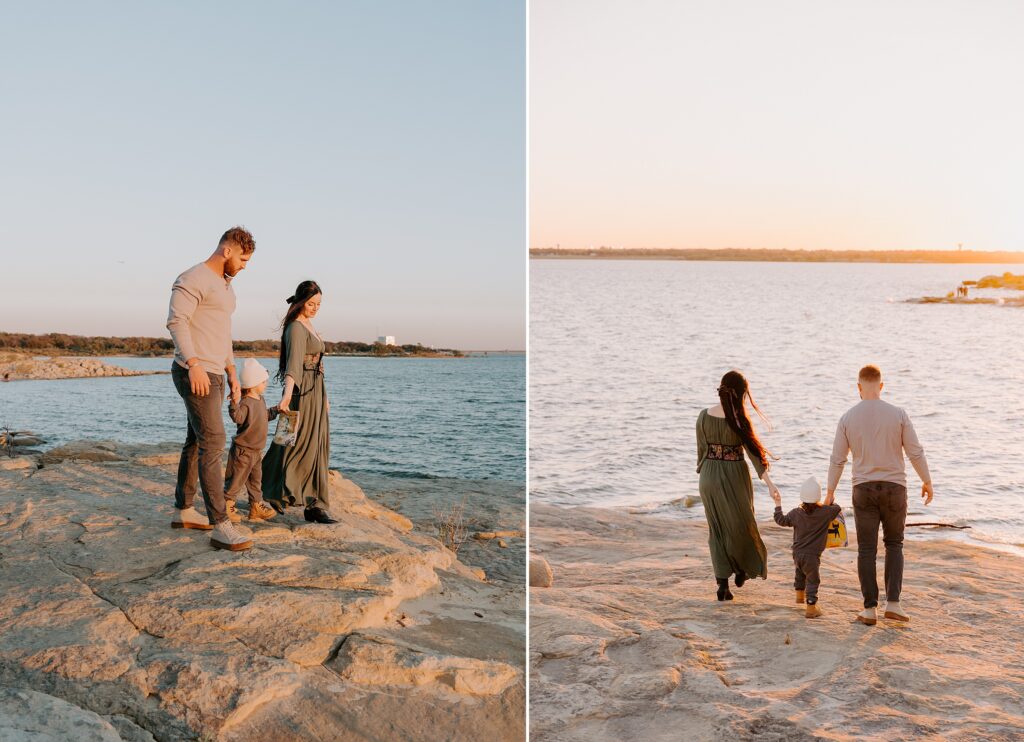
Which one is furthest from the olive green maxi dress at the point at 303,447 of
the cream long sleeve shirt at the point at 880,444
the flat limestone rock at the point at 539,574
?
the cream long sleeve shirt at the point at 880,444

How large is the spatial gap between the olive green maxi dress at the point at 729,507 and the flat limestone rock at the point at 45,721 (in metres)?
3.39

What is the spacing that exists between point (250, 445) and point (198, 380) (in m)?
1.02

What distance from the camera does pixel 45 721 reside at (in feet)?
7.26

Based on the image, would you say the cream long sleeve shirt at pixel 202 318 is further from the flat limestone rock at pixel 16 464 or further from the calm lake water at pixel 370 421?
the calm lake water at pixel 370 421

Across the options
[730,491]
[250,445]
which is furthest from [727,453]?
[250,445]

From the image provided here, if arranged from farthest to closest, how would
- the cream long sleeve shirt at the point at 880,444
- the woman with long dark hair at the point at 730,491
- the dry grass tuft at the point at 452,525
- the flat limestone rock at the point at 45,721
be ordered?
the dry grass tuft at the point at 452,525
the woman with long dark hair at the point at 730,491
the cream long sleeve shirt at the point at 880,444
the flat limestone rock at the point at 45,721

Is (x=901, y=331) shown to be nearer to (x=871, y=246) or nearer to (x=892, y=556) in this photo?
(x=871, y=246)

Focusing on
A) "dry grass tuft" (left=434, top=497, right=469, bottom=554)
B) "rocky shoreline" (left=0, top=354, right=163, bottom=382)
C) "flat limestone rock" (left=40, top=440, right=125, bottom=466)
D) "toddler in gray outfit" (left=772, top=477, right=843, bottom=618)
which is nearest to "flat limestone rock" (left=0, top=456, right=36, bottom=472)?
"flat limestone rock" (left=40, top=440, right=125, bottom=466)

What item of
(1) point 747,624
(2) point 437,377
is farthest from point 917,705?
(2) point 437,377

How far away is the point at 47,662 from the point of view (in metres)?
2.71

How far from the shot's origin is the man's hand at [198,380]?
3.62 meters

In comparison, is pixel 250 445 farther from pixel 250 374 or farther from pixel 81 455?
pixel 81 455

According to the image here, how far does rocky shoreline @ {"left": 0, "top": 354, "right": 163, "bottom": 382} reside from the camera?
36031 mm

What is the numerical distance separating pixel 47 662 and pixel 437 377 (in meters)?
76.4
